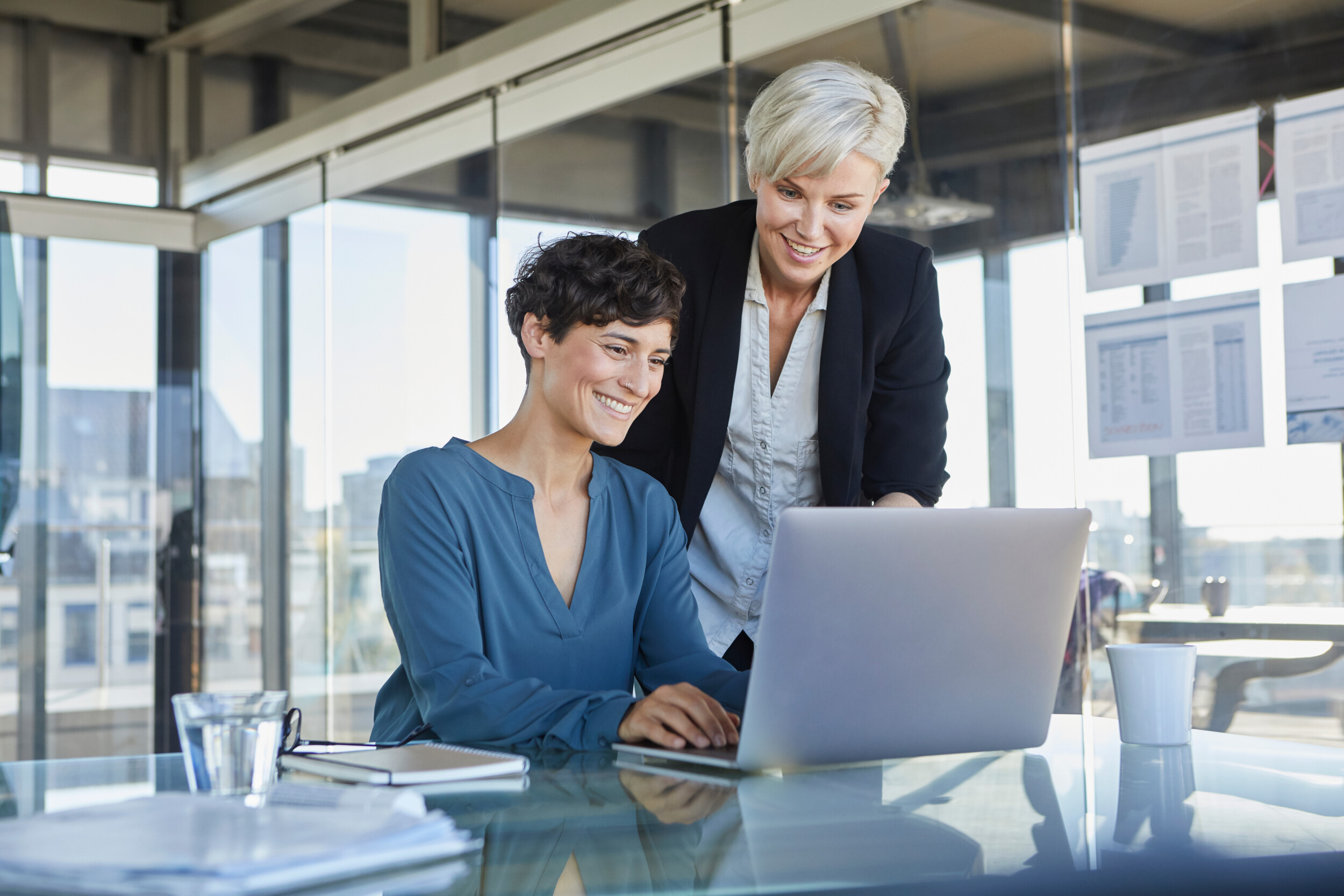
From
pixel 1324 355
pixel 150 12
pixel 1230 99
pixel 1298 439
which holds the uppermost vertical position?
pixel 150 12

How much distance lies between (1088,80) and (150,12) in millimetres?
4500

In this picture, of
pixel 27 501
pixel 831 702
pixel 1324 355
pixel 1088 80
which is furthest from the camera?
pixel 27 501

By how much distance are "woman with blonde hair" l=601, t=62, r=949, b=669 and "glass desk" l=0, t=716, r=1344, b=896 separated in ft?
2.33

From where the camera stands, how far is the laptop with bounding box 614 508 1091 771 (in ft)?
3.34

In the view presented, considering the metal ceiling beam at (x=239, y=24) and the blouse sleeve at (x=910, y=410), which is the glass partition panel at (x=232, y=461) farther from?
the blouse sleeve at (x=910, y=410)

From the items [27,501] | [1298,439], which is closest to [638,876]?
[1298,439]

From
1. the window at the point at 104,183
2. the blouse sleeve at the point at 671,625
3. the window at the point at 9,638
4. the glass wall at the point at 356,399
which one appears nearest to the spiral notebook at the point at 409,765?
the blouse sleeve at the point at 671,625

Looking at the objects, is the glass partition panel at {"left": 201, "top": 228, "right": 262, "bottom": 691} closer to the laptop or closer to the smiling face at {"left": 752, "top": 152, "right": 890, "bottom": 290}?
the smiling face at {"left": 752, "top": 152, "right": 890, "bottom": 290}

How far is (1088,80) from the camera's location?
2.76 metres

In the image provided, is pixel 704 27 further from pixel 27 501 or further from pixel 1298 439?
pixel 27 501

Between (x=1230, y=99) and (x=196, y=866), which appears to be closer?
(x=196, y=866)

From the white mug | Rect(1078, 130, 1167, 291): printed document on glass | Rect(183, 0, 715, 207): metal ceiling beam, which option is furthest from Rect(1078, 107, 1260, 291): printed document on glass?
the white mug

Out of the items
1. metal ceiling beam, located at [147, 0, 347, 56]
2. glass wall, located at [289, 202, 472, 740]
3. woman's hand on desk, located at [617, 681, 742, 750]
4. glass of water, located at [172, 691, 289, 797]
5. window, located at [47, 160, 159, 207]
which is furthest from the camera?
window, located at [47, 160, 159, 207]

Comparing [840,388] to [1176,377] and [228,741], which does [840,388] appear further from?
[228,741]
